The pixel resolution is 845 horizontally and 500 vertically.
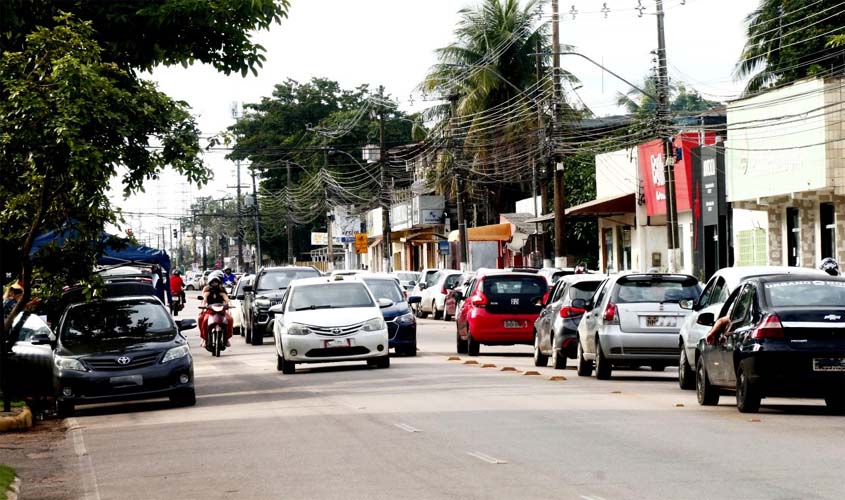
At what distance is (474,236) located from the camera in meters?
68.4

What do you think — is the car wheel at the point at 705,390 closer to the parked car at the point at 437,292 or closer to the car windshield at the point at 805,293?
the car windshield at the point at 805,293

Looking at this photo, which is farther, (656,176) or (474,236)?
(474,236)

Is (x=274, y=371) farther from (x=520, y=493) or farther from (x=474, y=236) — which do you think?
(x=474, y=236)

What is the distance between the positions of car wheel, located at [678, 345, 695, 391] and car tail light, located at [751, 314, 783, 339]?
4.64 meters

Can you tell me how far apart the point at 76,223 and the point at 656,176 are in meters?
31.5

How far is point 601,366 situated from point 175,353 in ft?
22.4

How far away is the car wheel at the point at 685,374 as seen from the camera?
2128cm

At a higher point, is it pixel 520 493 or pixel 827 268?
pixel 827 268

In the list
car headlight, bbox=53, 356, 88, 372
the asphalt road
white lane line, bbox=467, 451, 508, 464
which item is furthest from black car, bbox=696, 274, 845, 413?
car headlight, bbox=53, 356, 88, 372

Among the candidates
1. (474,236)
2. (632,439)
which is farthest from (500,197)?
(632,439)

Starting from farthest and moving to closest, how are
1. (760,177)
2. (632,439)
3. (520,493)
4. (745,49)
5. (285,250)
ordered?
(285,250)
(745,49)
(760,177)
(632,439)
(520,493)

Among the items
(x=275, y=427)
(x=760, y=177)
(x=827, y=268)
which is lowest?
(x=275, y=427)

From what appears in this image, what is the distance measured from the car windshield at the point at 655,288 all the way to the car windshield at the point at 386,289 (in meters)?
9.55

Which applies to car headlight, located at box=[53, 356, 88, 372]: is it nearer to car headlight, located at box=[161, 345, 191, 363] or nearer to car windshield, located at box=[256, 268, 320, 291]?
car headlight, located at box=[161, 345, 191, 363]
